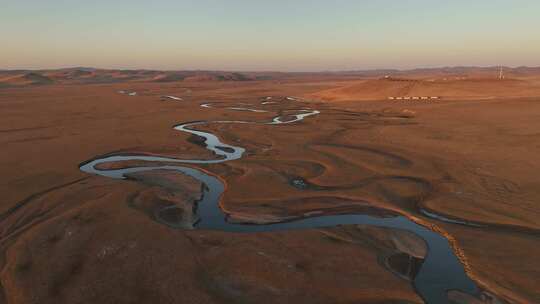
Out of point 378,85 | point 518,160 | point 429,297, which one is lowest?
point 429,297

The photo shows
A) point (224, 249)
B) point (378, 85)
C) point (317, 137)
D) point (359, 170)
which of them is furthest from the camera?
point (378, 85)

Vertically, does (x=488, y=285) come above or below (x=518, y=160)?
below

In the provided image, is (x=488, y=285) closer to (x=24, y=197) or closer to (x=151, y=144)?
(x=24, y=197)

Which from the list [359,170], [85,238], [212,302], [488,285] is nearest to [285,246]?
[212,302]

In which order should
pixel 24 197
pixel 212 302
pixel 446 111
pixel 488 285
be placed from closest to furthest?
1. pixel 212 302
2. pixel 488 285
3. pixel 24 197
4. pixel 446 111

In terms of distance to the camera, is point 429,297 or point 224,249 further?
point 224,249

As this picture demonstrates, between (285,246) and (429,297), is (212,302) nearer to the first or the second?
(285,246)
